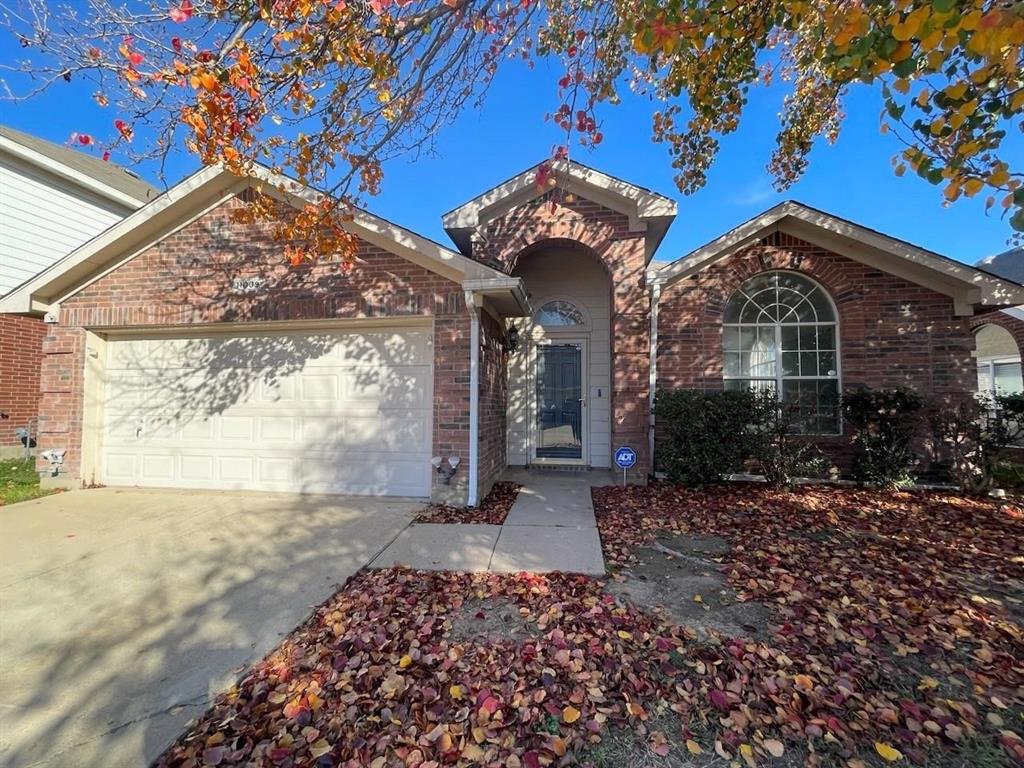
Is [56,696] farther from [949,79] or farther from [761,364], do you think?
[761,364]

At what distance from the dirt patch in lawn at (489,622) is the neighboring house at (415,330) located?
8.27ft

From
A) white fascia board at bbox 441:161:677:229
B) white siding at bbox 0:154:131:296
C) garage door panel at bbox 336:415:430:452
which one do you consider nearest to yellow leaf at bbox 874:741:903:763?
garage door panel at bbox 336:415:430:452

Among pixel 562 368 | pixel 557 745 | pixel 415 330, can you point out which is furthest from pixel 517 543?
pixel 562 368

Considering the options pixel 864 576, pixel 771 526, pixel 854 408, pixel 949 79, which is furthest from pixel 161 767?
pixel 854 408

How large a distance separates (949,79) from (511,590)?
185 inches

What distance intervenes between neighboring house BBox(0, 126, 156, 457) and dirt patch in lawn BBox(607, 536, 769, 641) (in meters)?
12.0

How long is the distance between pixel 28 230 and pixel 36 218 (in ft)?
1.14

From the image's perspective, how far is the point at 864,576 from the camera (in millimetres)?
3525

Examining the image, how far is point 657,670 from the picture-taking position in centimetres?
242

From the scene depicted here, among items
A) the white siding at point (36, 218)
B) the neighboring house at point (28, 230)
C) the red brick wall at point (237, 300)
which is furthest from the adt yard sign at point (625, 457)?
the white siding at point (36, 218)

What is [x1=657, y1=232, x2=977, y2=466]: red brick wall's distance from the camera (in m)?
6.71

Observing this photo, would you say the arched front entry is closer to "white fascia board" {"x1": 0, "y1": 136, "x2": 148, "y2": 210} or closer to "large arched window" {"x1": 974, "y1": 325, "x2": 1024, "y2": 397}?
"white fascia board" {"x1": 0, "y1": 136, "x2": 148, "y2": 210}

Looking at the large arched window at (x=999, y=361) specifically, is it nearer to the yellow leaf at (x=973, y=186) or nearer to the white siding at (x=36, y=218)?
the yellow leaf at (x=973, y=186)

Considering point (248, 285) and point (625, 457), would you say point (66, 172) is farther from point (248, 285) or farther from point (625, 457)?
point (625, 457)
